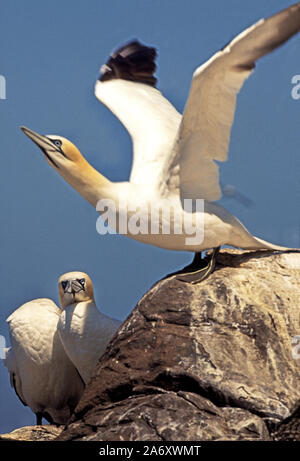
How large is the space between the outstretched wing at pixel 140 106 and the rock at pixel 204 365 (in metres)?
1.25

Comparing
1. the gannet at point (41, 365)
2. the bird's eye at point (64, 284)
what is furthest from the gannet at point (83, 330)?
the gannet at point (41, 365)

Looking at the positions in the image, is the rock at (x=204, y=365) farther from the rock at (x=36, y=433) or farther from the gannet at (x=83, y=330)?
the rock at (x=36, y=433)

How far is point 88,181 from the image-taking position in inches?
297

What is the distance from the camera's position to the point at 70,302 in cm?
820

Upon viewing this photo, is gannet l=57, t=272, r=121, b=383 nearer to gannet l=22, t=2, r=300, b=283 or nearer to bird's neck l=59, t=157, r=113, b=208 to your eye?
gannet l=22, t=2, r=300, b=283

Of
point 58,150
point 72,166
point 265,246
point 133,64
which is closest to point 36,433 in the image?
point 72,166

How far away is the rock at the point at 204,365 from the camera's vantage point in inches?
241

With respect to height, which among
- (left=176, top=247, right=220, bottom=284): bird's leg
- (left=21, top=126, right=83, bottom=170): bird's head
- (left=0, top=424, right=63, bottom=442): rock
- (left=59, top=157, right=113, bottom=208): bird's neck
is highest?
(left=21, top=126, right=83, bottom=170): bird's head

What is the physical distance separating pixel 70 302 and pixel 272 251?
1924 millimetres

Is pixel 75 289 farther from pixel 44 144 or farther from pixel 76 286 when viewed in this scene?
pixel 44 144

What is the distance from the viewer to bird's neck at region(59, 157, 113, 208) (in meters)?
7.52

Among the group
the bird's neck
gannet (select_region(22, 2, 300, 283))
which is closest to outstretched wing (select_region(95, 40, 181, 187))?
gannet (select_region(22, 2, 300, 283))
